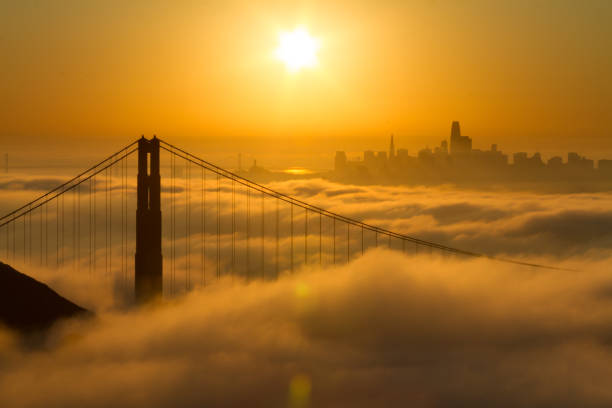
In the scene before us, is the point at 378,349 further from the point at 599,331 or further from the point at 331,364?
the point at 599,331

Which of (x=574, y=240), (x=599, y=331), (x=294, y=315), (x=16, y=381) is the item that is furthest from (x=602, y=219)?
(x=16, y=381)

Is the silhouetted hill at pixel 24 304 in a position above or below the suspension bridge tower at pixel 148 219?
below

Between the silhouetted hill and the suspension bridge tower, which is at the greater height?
the suspension bridge tower

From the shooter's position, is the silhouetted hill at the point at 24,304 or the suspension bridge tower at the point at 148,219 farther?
the silhouetted hill at the point at 24,304

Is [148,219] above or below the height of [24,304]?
above

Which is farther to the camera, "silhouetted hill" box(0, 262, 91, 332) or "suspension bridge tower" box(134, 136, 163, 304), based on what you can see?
"silhouetted hill" box(0, 262, 91, 332)
